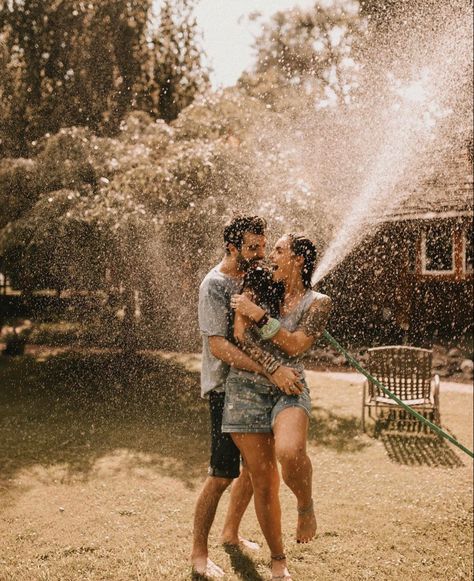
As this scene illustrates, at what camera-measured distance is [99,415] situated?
880cm

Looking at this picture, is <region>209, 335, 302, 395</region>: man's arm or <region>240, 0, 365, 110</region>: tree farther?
<region>240, 0, 365, 110</region>: tree

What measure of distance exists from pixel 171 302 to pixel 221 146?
3.91 meters

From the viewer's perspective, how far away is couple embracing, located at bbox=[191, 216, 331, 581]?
3533 millimetres

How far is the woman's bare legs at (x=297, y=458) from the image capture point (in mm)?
3432

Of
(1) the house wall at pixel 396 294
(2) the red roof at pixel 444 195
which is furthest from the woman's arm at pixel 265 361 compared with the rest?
(2) the red roof at pixel 444 195

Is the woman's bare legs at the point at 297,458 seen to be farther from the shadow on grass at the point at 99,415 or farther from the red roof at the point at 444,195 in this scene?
the red roof at the point at 444,195

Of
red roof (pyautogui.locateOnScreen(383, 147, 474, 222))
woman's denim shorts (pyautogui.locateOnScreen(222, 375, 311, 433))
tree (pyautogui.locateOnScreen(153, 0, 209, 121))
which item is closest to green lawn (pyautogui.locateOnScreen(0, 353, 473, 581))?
woman's denim shorts (pyautogui.locateOnScreen(222, 375, 311, 433))

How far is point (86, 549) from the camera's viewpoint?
4754 mm

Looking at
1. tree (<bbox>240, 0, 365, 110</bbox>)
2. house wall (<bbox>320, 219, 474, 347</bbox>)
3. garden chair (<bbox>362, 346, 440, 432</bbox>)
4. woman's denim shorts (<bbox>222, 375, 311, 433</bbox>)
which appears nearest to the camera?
woman's denim shorts (<bbox>222, 375, 311, 433</bbox>)

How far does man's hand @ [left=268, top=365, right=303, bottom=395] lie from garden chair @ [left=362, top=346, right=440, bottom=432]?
4.88 metres

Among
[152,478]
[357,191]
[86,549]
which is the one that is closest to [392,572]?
[86,549]

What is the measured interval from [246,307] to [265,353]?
11.4 inches

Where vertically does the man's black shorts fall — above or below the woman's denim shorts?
below

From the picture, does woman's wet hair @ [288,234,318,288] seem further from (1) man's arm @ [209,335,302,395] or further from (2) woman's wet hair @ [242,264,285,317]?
(1) man's arm @ [209,335,302,395]
